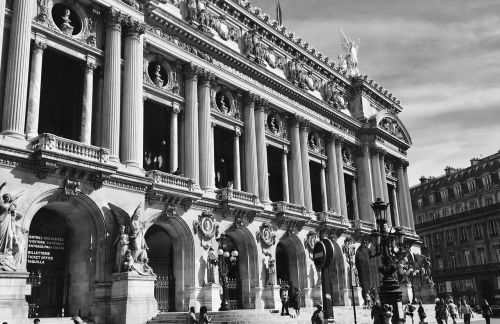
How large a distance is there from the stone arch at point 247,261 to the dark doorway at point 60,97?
11.9 m

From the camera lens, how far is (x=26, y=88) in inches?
927

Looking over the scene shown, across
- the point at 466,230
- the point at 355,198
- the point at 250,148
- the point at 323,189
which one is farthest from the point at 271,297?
the point at 466,230

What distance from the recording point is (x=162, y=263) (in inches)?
1225

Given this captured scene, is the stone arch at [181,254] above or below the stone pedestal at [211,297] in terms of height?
above

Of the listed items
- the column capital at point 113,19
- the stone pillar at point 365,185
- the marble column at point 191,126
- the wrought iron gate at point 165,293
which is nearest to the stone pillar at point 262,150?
the marble column at point 191,126

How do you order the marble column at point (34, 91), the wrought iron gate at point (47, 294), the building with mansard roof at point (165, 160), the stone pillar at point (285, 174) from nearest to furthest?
the wrought iron gate at point (47, 294) < the building with mansard roof at point (165, 160) < the marble column at point (34, 91) < the stone pillar at point (285, 174)

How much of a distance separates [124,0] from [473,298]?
60.9 m

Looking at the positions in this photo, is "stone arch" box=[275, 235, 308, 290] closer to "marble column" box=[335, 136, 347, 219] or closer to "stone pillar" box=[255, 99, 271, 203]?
"stone pillar" box=[255, 99, 271, 203]

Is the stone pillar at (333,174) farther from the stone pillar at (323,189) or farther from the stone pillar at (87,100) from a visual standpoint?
the stone pillar at (87,100)

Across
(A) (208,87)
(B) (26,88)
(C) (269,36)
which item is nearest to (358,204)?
(C) (269,36)

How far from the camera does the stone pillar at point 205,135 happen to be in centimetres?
3203

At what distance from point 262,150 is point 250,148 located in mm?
1378

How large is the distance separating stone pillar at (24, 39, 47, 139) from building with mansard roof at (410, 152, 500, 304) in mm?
60275

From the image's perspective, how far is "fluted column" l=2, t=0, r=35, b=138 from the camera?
22.7 meters
